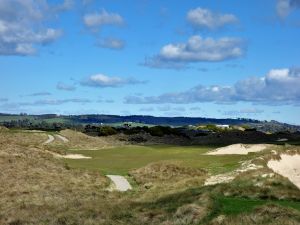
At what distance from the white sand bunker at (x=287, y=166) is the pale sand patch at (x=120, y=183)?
47.7ft

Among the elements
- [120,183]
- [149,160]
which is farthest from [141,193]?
[149,160]

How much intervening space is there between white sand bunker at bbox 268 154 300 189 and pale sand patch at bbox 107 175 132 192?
47.7 feet

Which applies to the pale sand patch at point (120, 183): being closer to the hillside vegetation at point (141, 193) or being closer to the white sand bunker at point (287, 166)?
the hillside vegetation at point (141, 193)

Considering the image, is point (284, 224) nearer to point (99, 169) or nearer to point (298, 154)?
point (99, 169)

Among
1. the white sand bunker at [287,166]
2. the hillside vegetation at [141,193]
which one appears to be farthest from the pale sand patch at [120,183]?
the white sand bunker at [287,166]

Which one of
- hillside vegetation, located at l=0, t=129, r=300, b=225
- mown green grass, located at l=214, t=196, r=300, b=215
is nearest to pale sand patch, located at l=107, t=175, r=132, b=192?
hillside vegetation, located at l=0, t=129, r=300, b=225

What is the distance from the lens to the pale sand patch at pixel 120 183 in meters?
43.6

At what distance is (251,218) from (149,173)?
29.7 m

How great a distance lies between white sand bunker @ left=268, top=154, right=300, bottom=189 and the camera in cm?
5498

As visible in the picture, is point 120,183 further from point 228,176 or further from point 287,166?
point 287,166

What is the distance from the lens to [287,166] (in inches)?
2379

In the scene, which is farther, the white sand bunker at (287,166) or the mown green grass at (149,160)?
the mown green grass at (149,160)

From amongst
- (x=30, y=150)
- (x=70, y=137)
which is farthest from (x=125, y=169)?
(x=70, y=137)

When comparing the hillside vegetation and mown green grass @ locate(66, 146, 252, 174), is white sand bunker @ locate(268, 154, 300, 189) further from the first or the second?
mown green grass @ locate(66, 146, 252, 174)
